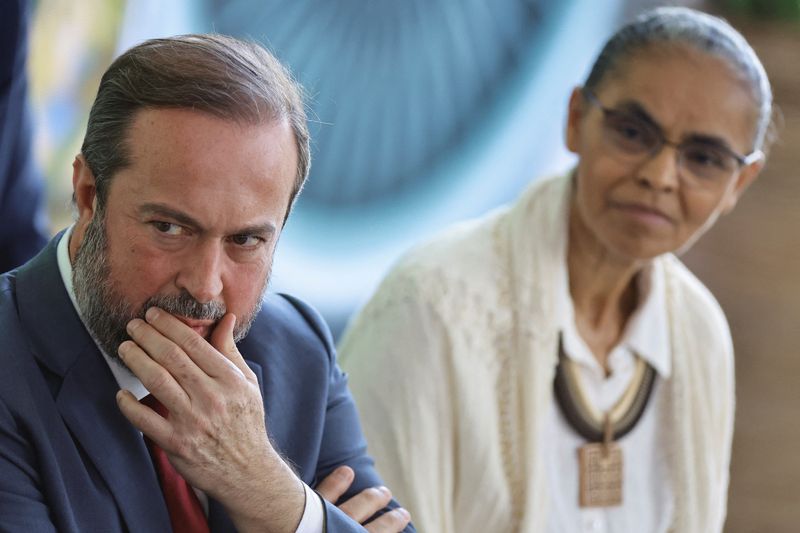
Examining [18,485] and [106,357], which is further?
[106,357]

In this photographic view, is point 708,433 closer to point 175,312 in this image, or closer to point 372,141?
point 372,141

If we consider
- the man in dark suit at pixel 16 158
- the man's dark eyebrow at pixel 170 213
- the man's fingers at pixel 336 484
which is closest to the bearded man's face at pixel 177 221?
the man's dark eyebrow at pixel 170 213

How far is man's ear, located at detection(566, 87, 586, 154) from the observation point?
3.05 meters

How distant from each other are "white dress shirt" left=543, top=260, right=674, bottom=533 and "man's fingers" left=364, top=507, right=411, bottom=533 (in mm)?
892

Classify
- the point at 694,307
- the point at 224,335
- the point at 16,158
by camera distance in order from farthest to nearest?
the point at 694,307 → the point at 16,158 → the point at 224,335

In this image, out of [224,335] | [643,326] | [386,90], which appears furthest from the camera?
[386,90]

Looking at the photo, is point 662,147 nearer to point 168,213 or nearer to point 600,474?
point 600,474

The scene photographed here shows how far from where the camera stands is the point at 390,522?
6.85 ft

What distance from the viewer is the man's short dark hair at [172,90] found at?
172 centimetres

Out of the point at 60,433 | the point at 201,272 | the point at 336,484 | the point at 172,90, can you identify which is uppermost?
the point at 172,90

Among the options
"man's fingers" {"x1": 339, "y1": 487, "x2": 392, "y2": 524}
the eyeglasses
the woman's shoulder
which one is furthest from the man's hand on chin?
the woman's shoulder

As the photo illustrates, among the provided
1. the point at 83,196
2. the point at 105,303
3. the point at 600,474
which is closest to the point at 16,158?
the point at 83,196

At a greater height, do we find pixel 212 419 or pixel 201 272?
pixel 201 272

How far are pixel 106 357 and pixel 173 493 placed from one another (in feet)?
0.79
